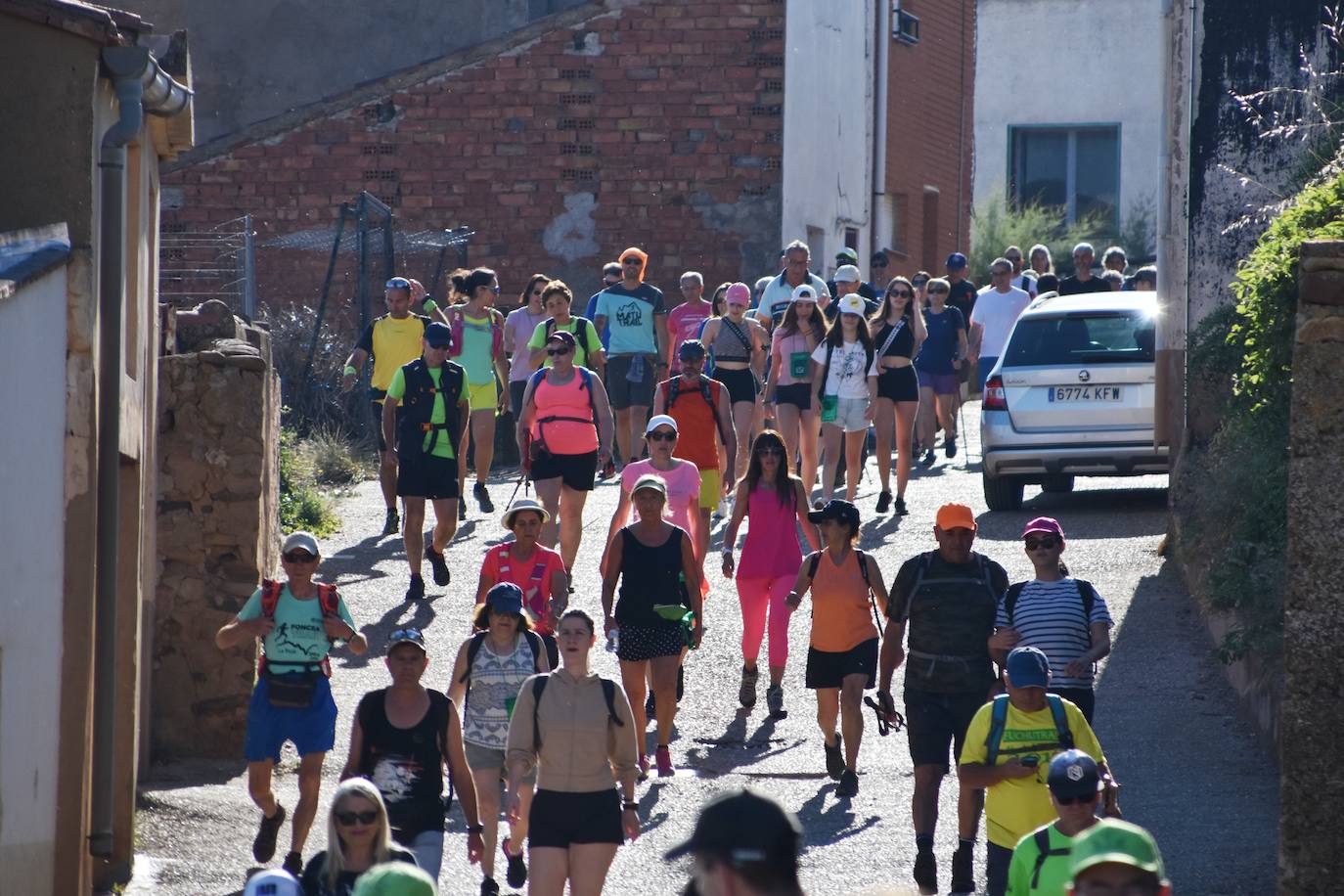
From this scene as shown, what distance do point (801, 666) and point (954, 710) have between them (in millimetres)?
4059

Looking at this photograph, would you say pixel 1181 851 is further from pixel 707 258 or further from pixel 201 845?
pixel 707 258

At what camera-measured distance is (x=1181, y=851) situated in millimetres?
9086

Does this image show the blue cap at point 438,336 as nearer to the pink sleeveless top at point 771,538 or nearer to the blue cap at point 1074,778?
the pink sleeveless top at point 771,538

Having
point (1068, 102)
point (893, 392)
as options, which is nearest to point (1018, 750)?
point (893, 392)

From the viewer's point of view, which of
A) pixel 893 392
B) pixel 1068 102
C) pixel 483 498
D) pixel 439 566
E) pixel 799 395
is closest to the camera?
pixel 439 566

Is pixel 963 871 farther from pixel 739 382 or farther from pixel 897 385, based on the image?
pixel 897 385

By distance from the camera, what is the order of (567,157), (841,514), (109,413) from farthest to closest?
(567,157) < (841,514) < (109,413)

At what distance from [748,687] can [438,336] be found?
3.40 metres

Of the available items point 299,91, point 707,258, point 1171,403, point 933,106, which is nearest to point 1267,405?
point 1171,403

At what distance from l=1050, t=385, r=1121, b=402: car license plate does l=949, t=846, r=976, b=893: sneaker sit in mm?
8287

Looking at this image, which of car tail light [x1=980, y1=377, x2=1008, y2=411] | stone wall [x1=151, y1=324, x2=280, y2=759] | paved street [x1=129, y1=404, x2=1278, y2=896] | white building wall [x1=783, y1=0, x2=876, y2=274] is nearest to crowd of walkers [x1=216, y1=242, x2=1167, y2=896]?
paved street [x1=129, y1=404, x2=1278, y2=896]

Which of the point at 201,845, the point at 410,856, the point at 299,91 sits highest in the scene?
the point at 299,91

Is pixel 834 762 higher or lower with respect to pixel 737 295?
lower

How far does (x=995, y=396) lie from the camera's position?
16562 millimetres
